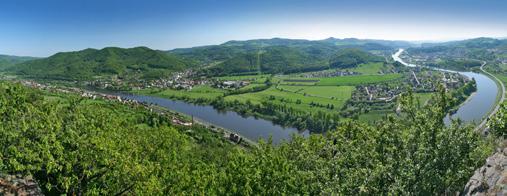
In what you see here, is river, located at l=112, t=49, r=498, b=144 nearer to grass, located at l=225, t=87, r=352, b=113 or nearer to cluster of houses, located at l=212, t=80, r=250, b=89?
grass, located at l=225, t=87, r=352, b=113

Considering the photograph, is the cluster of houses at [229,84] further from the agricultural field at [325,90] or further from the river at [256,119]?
the river at [256,119]

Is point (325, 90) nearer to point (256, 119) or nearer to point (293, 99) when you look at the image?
point (293, 99)

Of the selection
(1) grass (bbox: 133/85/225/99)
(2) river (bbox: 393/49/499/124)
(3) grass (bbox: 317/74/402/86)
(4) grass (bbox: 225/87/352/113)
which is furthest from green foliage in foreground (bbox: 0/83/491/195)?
(3) grass (bbox: 317/74/402/86)

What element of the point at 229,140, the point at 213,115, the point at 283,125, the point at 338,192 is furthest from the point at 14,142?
the point at 213,115

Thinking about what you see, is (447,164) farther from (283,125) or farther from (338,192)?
(283,125)

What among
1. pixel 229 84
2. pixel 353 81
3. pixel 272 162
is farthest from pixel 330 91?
pixel 272 162

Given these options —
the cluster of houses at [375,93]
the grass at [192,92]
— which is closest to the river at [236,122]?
the grass at [192,92]
